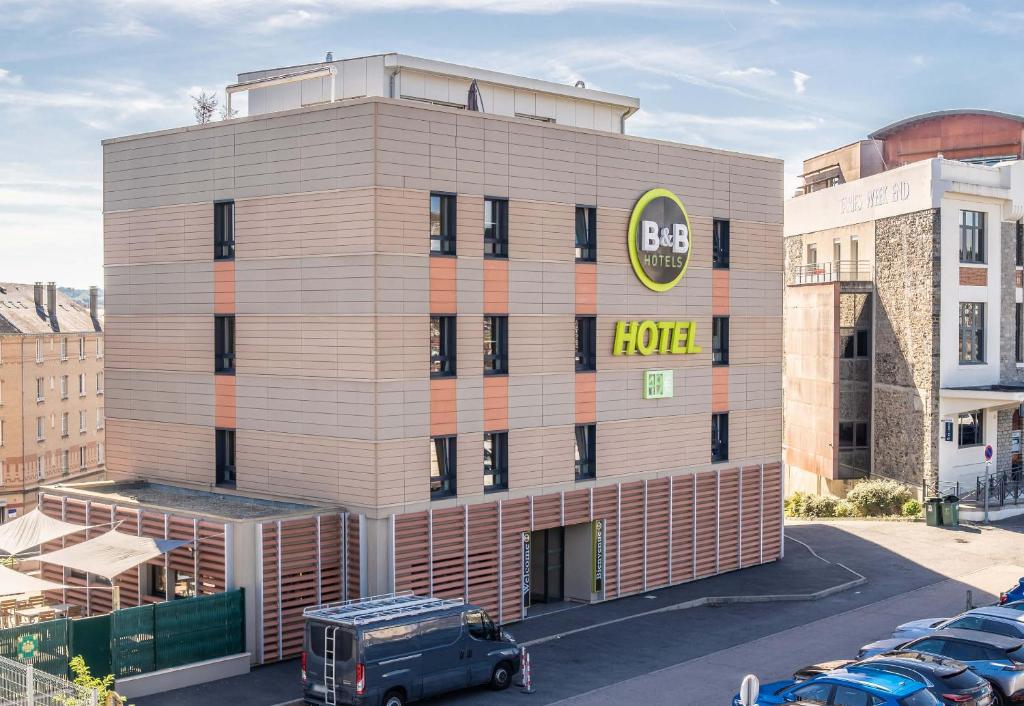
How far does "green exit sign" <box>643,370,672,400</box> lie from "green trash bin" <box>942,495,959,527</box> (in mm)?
15588

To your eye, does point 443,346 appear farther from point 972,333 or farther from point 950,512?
point 972,333

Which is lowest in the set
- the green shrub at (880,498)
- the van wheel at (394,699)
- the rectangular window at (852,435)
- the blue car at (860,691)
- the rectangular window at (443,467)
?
the van wheel at (394,699)

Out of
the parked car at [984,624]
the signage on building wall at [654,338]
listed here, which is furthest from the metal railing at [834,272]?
the parked car at [984,624]

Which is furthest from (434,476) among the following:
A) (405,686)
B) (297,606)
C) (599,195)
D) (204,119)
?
(204,119)

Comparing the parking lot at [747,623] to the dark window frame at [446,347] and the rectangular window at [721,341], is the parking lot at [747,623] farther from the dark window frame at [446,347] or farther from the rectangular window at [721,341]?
the dark window frame at [446,347]

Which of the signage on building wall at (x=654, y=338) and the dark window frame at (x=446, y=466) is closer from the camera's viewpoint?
the dark window frame at (x=446, y=466)

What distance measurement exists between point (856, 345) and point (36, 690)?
39.8 metres

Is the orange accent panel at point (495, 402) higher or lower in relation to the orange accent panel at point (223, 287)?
lower

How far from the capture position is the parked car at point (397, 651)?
22.4m

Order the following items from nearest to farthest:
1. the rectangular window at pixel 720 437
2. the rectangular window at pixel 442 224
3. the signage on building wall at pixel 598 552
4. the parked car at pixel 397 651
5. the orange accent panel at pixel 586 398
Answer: the parked car at pixel 397 651
the rectangular window at pixel 442 224
the orange accent panel at pixel 586 398
the signage on building wall at pixel 598 552
the rectangular window at pixel 720 437

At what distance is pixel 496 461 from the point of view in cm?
3103

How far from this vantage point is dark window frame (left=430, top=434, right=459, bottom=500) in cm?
2958

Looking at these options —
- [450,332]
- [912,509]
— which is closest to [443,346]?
[450,332]

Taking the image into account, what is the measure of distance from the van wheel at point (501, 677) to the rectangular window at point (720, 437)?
13.8 m
